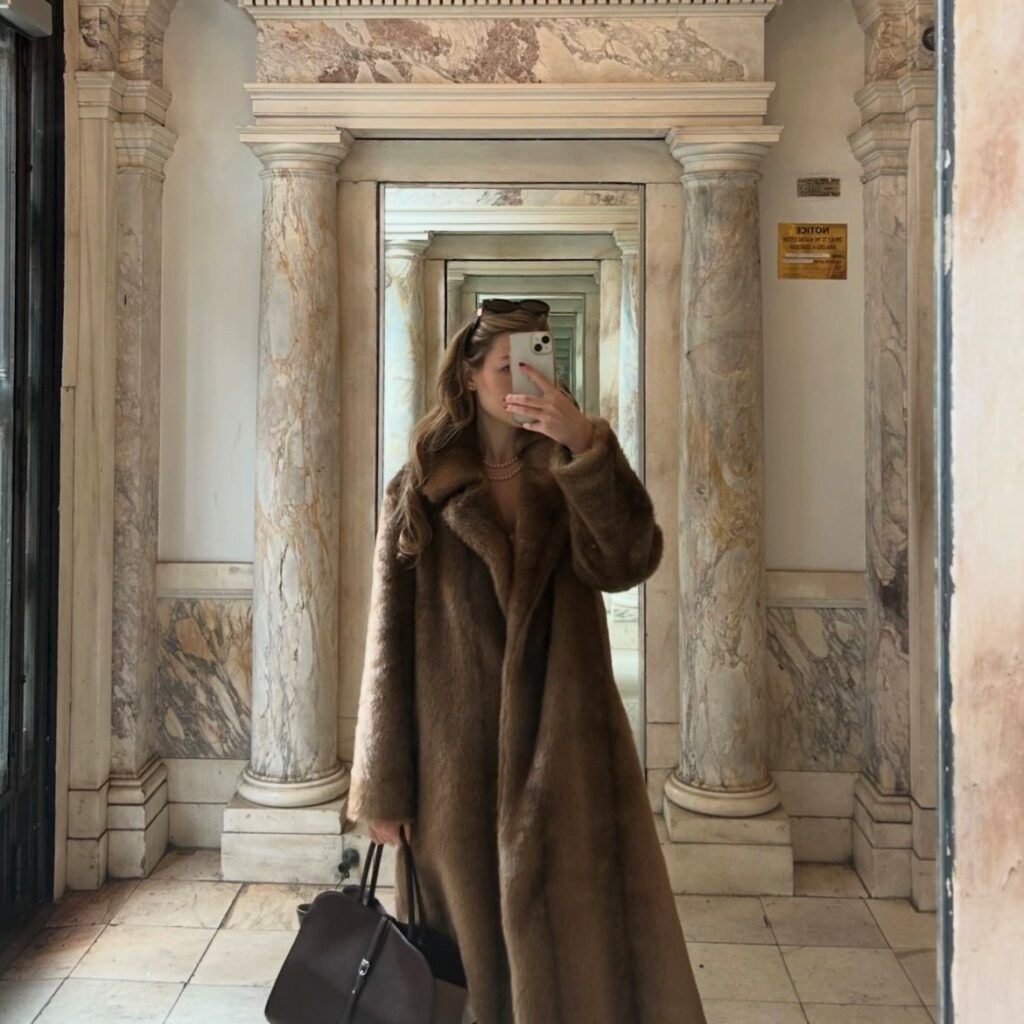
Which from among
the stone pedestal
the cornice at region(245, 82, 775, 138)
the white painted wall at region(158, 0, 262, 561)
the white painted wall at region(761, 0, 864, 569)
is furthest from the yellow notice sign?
the white painted wall at region(158, 0, 262, 561)

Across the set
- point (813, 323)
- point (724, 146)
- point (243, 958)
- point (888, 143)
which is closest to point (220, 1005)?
point (243, 958)

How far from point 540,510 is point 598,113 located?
2.27 meters

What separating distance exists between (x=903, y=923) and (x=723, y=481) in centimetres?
160

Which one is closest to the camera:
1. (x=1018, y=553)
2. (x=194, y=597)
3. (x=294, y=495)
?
(x=1018, y=553)

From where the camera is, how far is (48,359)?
12.2 ft

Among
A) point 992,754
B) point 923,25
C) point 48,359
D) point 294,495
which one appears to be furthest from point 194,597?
point 992,754

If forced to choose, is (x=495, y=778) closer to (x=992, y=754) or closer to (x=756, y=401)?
(x=992, y=754)

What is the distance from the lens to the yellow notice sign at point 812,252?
13.3ft

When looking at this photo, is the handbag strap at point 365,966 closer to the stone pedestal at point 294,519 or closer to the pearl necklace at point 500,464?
the pearl necklace at point 500,464

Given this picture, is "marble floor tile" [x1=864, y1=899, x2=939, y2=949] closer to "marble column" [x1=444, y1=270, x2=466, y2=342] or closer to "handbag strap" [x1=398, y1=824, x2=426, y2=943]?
"handbag strap" [x1=398, y1=824, x2=426, y2=943]

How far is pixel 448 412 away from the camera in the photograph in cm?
214

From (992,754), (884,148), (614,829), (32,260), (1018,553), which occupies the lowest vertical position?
(614,829)

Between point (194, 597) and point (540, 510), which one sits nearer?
point (540, 510)

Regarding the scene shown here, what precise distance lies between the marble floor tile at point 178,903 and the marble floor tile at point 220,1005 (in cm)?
42
